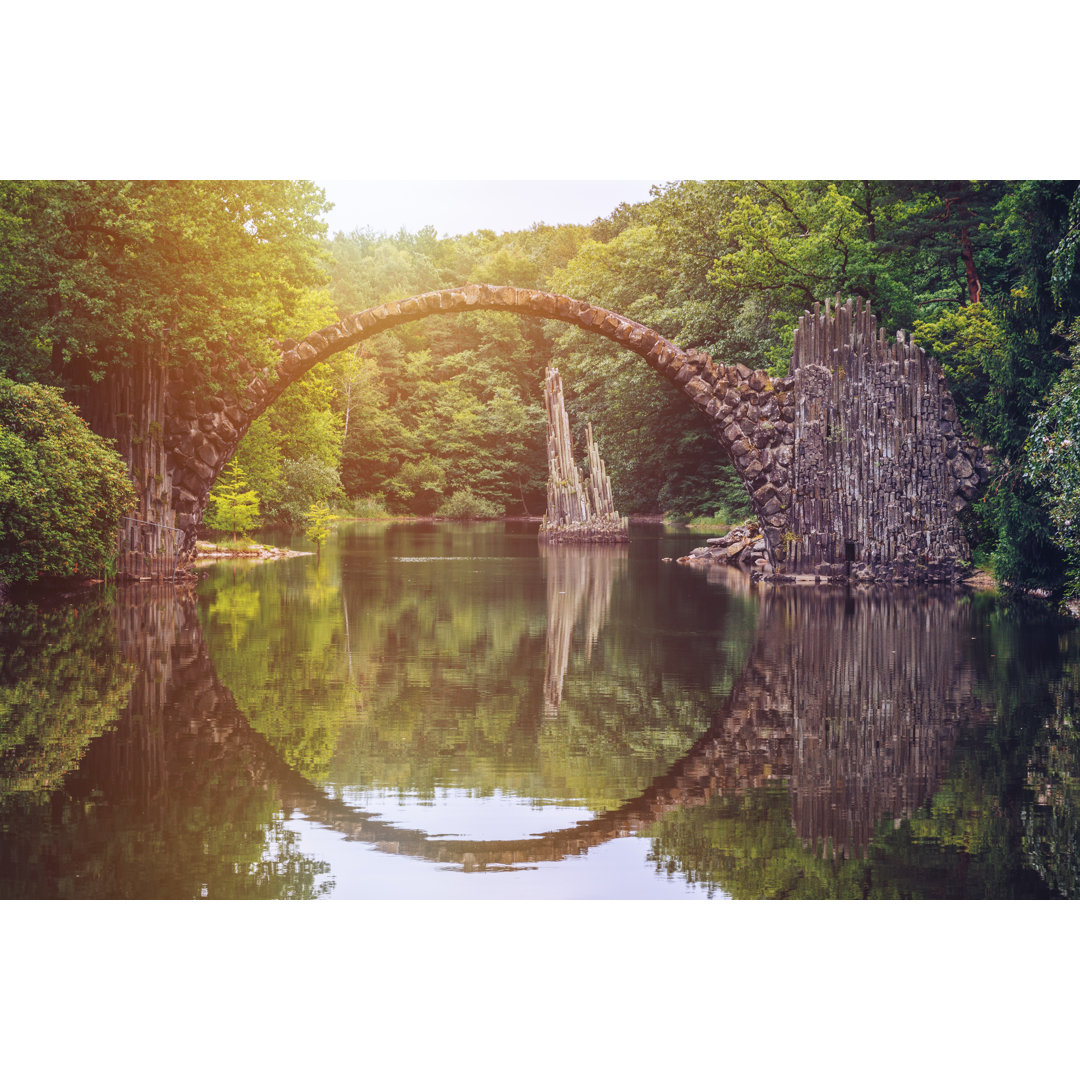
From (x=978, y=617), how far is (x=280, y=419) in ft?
57.5

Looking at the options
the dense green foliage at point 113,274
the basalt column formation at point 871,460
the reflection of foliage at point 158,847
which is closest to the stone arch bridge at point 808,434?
the basalt column formation at point 871,460

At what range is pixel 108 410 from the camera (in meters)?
16.1

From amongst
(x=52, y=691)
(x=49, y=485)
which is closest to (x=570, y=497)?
(x=49, y=485)

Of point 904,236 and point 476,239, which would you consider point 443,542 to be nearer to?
point 904,236

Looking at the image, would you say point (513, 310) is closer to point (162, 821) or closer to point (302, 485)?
point (162, 821)

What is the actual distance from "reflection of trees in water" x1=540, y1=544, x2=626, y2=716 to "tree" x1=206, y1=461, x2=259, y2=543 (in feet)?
20.2

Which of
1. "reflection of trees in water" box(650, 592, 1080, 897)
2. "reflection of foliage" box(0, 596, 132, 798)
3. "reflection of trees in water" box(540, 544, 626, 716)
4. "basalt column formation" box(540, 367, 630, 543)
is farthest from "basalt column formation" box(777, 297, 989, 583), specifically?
"basalt column formation" box(540, 367, 630, 543)

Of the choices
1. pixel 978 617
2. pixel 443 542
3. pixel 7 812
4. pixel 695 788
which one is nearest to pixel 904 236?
pixel 443 542

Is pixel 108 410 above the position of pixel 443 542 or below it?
above

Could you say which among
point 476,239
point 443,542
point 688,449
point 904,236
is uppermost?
point 476,239

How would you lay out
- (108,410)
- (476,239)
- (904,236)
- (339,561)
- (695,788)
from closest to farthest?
(695,788) → (108,410) → (339,561) → (904,236) → (476,239)

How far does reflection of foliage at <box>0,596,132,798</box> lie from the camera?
6.43 metres

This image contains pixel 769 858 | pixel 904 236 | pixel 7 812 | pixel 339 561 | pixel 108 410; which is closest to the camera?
pixel 769 858

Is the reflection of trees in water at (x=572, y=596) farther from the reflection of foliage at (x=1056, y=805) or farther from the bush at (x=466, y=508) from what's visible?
the bush at (x=466, y=508)
